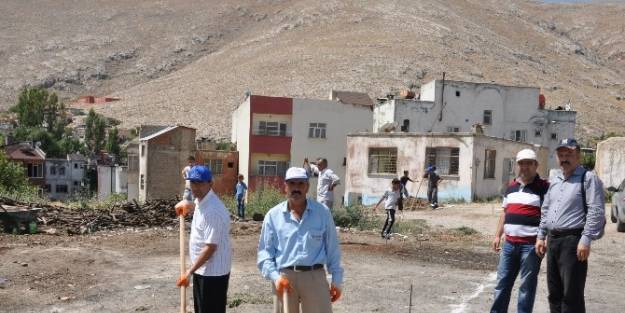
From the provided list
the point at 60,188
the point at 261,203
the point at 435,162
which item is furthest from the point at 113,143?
the point at 261,203

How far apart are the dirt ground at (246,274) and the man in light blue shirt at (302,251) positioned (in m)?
2.71

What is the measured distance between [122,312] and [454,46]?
113 m

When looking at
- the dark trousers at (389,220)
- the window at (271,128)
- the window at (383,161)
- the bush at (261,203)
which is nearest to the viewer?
the dark trousers at (389,220)

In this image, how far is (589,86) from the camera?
376 feet

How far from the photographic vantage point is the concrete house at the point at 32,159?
79125 mm

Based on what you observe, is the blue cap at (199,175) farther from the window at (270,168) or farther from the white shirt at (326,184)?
the window at (270,168)

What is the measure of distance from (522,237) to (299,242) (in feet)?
8.07

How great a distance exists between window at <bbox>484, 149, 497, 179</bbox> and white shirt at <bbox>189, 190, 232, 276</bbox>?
85.6 feet

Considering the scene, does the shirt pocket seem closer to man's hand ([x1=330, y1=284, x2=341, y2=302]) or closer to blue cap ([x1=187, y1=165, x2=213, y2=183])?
man's hand ([x1=330, y1=284, x2=341, y2=302])

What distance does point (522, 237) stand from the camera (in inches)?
257

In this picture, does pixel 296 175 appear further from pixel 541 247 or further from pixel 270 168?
pixel 270 168

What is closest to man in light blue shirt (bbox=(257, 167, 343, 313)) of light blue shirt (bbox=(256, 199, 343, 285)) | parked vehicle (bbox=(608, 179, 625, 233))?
light blue shirt (bbox=(256, 199, 343, 285))

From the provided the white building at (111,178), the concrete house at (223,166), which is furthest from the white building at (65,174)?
the concrete house at (223,166)

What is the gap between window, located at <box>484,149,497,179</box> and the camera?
3050cm
